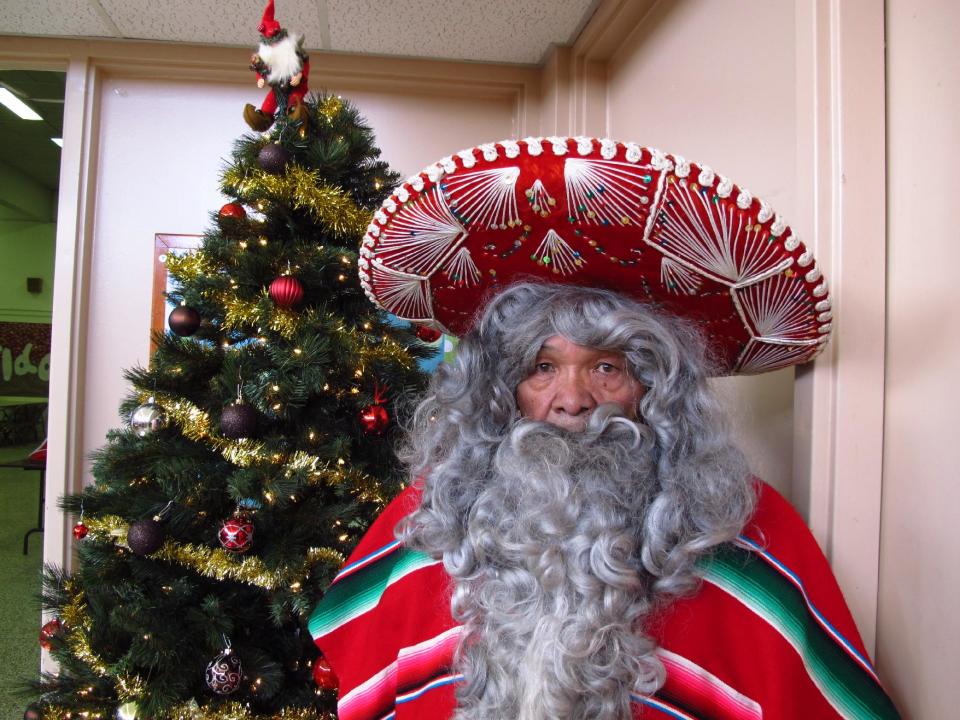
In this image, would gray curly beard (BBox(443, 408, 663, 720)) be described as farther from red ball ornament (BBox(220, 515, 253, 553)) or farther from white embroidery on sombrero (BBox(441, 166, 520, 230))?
red ball ornament (BBox(220, 515, 253, 553))

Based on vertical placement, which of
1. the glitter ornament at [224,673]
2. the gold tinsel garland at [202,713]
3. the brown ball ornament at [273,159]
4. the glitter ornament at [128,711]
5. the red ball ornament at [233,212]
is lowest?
the gold tinsel garland at [202,713]

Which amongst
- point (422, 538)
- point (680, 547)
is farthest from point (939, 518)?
point (422, 538)

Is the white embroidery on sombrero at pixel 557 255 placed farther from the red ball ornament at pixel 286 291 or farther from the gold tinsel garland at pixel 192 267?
the gold tinsel garland at pixel 192 267

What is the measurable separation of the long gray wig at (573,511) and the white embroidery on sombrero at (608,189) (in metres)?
0.18

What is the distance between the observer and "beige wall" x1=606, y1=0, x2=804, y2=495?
3.41 ft

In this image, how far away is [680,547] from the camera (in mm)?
734

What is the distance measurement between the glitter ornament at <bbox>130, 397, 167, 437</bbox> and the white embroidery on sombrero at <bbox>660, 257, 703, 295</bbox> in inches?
40.3

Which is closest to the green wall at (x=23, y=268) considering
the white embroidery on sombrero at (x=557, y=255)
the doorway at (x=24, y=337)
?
the doorway at (x=24, y=337)

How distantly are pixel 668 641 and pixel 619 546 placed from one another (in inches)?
5.1

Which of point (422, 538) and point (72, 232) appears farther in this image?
point (72, 232)

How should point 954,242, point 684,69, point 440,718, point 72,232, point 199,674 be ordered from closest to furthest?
point 954,242 → point 440,718 → point 199,674 → point 684,69 → point 72,232

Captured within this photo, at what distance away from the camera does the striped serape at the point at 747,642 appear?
0.70m

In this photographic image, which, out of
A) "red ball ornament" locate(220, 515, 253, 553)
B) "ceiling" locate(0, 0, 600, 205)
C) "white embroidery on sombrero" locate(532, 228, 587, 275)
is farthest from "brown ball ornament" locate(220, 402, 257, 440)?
"ceiling" locate(0, 0, 600, 205)

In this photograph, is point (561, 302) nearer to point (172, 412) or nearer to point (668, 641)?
point (668, 641)
